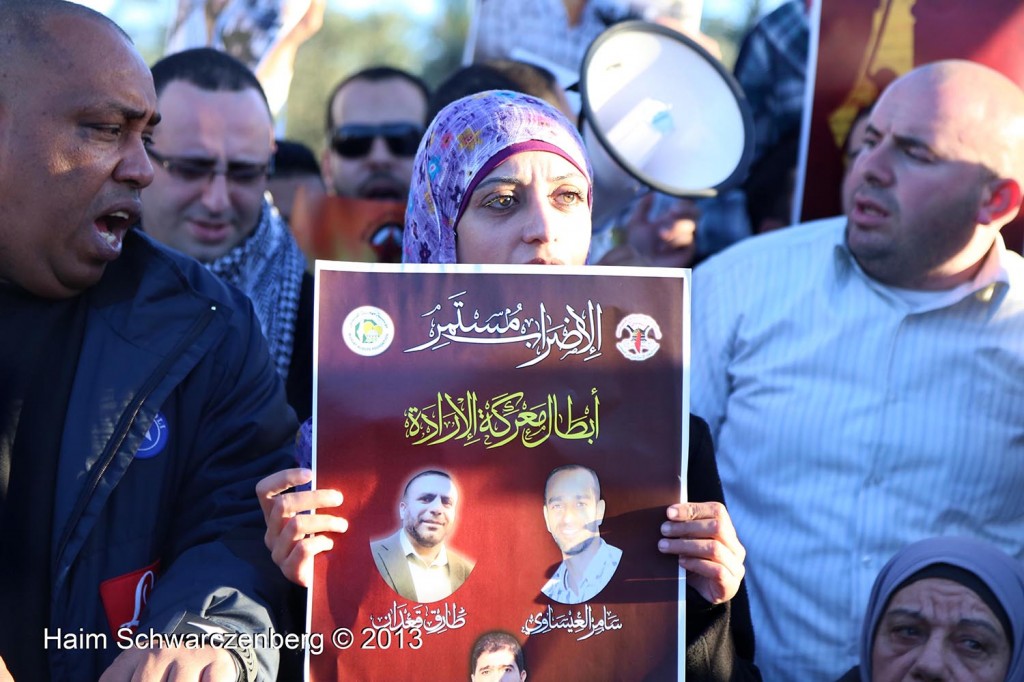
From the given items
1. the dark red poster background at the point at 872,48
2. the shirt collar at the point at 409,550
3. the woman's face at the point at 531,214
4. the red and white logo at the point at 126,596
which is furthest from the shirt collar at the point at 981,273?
the red and white logo at the point at 126,596

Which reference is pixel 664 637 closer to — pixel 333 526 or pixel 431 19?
pixel 333 526

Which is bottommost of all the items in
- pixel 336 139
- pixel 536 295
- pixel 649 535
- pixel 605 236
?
pixel 649 535

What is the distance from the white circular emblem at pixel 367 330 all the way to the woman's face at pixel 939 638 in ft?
5.01

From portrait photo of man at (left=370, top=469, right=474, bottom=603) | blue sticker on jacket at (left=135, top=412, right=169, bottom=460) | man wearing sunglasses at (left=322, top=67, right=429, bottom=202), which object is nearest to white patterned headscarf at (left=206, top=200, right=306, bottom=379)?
man wearing sunglasses at (left=322, top=67, right=429, bottom=202)

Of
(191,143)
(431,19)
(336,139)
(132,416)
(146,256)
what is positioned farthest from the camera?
(431,19)

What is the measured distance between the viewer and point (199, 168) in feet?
12.5

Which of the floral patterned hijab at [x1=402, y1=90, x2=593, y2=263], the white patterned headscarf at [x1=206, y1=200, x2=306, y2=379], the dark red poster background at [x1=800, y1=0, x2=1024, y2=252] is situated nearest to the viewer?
the floral patterned hijab at [x1=402, y1=90, x2=593, y2=263]

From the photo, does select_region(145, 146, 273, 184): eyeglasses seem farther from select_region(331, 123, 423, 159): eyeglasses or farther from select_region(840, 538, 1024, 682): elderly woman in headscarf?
select_region(840, 538, 1024, 682): elderly woman in headscarf

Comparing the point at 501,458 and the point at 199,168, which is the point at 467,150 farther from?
the point at 199,168

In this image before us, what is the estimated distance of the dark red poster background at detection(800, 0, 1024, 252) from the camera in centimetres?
406

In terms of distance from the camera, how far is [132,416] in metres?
2.26

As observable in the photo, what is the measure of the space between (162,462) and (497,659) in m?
0.75

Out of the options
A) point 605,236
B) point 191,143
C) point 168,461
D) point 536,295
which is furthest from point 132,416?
point 605,236

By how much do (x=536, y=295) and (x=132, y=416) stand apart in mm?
782
